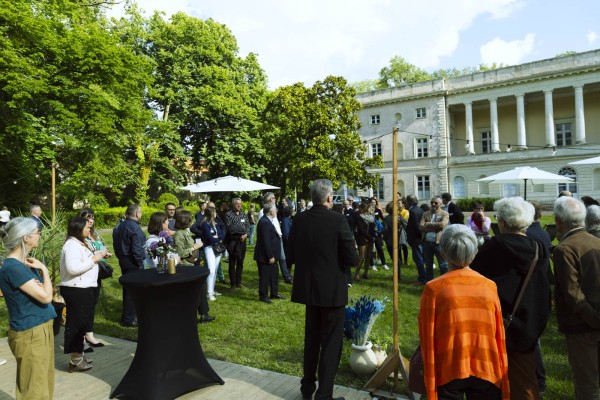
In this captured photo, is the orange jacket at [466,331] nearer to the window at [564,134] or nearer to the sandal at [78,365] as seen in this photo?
the sandal at [78,365]

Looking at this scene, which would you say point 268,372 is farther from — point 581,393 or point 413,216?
point 413,216

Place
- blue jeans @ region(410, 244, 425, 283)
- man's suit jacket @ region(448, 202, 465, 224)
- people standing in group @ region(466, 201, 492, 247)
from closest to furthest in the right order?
people standing in group @ region(466, 201, 492, 247) < blue jeans @ region(410, 244, 425, 283) < man's suit jacket @ region(448, 202, 465, 224)

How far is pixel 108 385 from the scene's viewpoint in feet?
14.5

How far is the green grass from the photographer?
4781 mm

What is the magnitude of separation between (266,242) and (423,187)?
36929 mm

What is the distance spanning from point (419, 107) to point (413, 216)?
35084mm

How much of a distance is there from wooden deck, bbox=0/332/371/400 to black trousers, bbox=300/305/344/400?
34cm

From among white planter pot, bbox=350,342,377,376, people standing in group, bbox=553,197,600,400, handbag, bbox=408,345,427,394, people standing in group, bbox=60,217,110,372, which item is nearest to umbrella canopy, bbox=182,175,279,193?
people standing in group, bbox=60,217,110,372

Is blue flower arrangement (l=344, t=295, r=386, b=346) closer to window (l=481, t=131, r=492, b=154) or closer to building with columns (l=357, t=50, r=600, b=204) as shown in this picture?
building with columns (l=357, t=50, r=600, b=204)

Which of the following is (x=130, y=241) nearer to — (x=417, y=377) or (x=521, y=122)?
(x=417, y=377)

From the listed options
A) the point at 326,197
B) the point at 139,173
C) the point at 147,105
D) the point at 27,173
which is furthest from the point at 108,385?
the point at 147,105

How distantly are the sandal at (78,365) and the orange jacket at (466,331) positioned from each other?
12.9 ft

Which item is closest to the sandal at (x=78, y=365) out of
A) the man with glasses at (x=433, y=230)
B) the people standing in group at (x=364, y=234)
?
the people standing in group at (x=364, y=234)

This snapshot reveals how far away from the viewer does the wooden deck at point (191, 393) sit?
4117 mm
